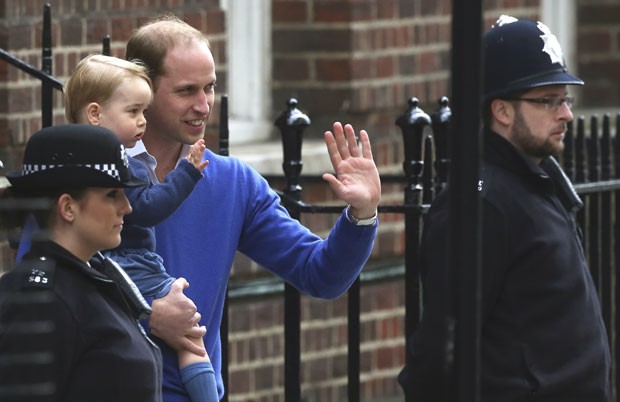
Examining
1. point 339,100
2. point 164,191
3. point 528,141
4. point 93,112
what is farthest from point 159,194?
point 339,100

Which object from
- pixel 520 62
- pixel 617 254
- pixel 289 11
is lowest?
pixel 617 254

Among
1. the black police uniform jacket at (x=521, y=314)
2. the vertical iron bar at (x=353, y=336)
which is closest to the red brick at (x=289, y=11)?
the vertical iron bar at (x=353, y=336)

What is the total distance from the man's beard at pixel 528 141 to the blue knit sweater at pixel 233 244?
582mm

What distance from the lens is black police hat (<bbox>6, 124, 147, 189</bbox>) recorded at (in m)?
3.52

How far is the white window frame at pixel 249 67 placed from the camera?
7883mm

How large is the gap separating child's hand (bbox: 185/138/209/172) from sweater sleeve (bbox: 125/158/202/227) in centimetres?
1

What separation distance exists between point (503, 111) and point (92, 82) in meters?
1.18

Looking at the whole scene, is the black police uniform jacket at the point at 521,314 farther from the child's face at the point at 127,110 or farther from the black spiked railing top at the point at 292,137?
the black spiked railing top at the point at 292,137

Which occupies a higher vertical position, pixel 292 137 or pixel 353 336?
pixel 292 137

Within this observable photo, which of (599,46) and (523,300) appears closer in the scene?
(523,300)

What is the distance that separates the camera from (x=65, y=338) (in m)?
3.38

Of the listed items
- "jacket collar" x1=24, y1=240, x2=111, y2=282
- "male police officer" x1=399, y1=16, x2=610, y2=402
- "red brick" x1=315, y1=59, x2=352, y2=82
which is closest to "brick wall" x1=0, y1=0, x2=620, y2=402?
"red brick" x1=315, y1=59, x2=352, y2=82

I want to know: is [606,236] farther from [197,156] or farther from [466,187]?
[466,187]

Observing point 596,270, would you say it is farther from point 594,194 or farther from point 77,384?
point 77,384
